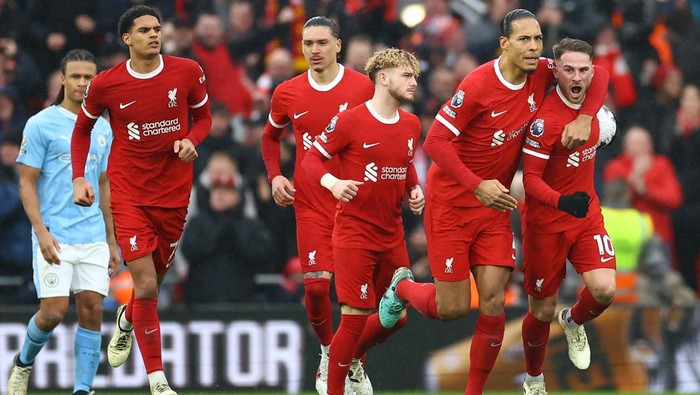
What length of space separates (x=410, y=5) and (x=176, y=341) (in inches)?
217

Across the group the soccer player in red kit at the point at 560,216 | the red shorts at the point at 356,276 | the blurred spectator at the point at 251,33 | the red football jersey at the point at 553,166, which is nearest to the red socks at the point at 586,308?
the soccer player in red kit at the point at 560,216

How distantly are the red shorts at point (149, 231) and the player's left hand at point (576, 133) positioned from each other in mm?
2960

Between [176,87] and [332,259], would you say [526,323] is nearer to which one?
[332,259]

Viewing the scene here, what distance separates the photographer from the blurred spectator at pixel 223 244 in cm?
1455

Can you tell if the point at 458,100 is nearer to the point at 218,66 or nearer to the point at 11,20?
the point at 218,66

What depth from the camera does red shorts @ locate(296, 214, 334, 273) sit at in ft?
37.1

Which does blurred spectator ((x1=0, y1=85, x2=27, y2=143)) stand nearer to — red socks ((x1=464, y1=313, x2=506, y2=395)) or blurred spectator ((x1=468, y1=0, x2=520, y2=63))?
blurred spectator ((x1=468, y1=0, x2=520, y2=63))

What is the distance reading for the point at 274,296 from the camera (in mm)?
15188

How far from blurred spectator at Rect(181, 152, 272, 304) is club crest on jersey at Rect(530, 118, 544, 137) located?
15.9 feet

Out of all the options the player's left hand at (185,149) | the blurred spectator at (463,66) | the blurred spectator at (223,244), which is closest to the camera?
the player's left hand at (185,149)

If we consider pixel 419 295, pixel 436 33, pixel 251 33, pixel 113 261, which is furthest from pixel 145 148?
pixel 436 33

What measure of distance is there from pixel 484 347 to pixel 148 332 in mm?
2439

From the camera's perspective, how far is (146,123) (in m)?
10.8

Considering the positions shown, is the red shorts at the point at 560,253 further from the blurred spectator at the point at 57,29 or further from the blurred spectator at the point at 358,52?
the blurred spectator at the point at 57,29
